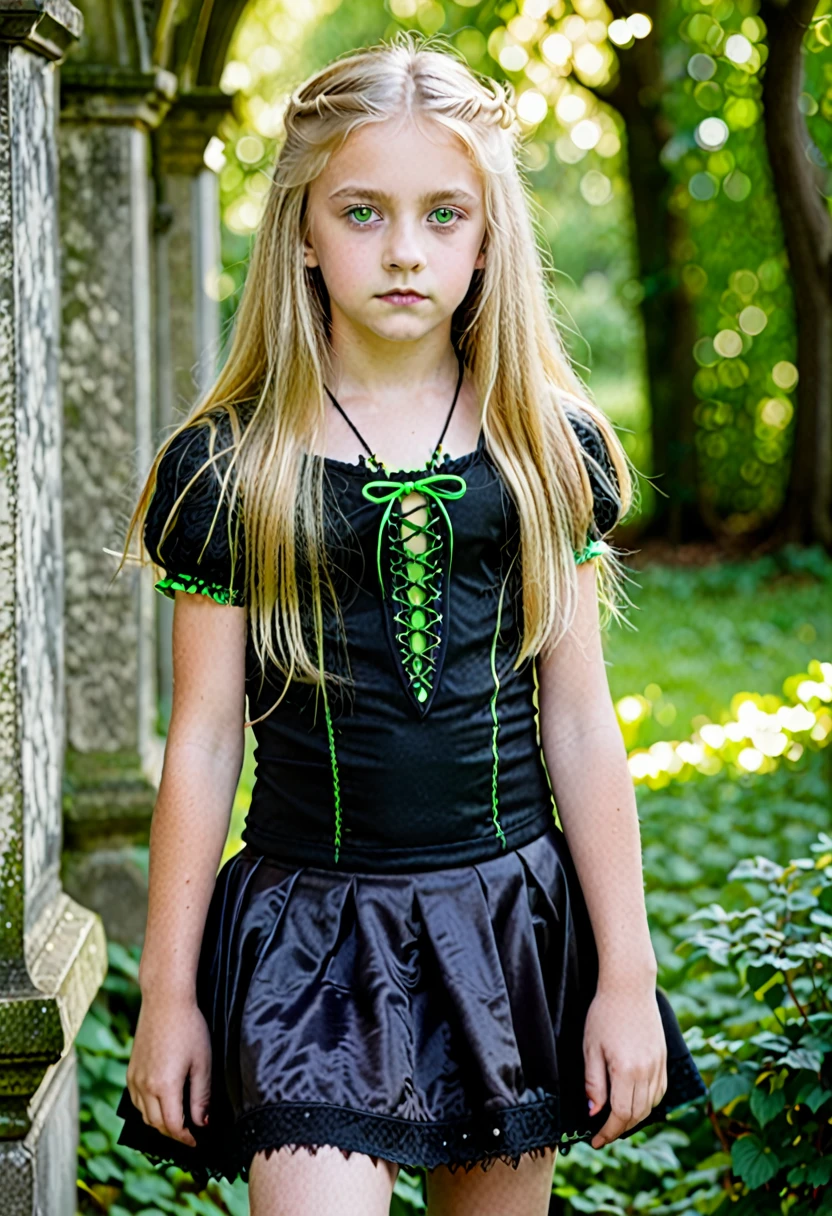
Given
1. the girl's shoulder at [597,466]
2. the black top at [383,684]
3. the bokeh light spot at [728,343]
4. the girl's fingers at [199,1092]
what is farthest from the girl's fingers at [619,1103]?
the bokeh light spot at [728,343]

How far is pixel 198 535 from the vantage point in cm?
199

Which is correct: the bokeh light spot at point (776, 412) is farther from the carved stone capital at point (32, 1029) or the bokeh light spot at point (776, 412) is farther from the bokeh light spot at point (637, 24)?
the carved stone capital at point (32, 1029)

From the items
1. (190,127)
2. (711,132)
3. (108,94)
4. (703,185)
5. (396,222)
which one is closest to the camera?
(396,222)

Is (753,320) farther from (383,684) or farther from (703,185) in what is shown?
(383,684)

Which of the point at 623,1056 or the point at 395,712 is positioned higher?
the point at 395,712

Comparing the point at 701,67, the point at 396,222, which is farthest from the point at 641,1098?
the point at 701,67

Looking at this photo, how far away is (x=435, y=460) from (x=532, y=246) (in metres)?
0.34

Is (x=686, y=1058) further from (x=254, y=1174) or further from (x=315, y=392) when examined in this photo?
(x=315, y=392)

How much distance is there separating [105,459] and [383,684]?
87.2 inches

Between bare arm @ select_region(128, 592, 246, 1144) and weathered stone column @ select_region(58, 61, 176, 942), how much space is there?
201 cm

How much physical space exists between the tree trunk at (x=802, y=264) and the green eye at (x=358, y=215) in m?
4.04

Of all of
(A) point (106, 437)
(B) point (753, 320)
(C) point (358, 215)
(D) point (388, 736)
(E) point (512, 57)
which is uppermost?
(E) point (512, 57)

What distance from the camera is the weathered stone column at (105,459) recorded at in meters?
3.99

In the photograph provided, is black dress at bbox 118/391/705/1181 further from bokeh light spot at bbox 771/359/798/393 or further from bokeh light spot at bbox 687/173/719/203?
bokeh light spot at bbox 771/359/798/393
